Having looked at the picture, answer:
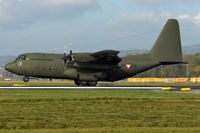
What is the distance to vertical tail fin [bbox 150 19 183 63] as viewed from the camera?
41188 millimetres

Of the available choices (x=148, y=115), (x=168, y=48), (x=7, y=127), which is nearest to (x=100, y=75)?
(x=168, y=48)

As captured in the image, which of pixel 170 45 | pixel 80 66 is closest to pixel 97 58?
pixel 80 66

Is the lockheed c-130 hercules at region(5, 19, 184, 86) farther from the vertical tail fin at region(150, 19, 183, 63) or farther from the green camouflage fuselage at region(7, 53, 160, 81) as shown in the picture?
the vertical tail fin at region(150, 19, 183, 63)

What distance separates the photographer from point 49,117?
14.1 meters

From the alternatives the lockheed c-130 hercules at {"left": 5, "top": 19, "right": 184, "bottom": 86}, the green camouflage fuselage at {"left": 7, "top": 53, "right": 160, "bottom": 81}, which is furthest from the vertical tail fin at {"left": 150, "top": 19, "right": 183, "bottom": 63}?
the green camouflage fuselage at {"left": 7, "top": 53, "right": 160, "bottom": 81}

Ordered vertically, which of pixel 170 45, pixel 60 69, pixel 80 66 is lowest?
pixel 60 69

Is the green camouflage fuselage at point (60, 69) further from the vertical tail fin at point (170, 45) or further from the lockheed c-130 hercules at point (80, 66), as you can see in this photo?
the vertical tail fin at point (170, 45)

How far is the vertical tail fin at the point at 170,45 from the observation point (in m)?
41.2

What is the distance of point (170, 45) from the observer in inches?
1625

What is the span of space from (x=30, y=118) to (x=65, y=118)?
1621mm

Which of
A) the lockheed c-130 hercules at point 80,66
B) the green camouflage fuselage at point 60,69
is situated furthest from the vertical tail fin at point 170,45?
the green camouflage fuselage at point 60,69

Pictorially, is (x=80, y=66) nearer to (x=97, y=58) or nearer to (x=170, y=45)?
(x=97, y=58)

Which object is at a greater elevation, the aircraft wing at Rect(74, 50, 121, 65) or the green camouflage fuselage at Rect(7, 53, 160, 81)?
the aircraft wing at Rect(74, 50, 121, 65)

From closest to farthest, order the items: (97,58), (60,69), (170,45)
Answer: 1. (97,58)
2. (60,69)
3. (170,45)
